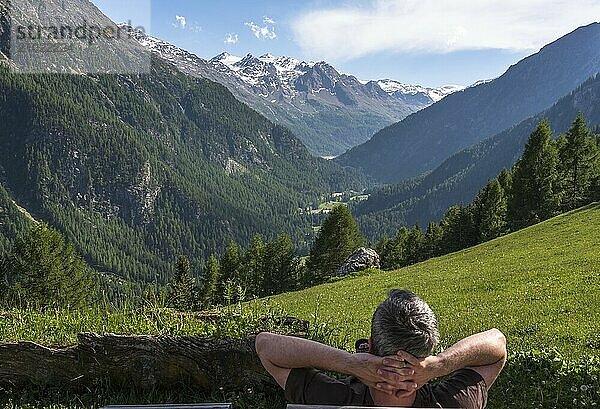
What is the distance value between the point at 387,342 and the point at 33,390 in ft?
20.5

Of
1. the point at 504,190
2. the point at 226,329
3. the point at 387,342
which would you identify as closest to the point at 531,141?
the point at 504,190

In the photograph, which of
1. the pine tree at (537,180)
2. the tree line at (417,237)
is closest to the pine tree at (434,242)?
the tree line at (417,237)

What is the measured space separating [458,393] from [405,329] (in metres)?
0.94

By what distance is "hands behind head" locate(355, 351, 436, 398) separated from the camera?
Result: 11.3ft

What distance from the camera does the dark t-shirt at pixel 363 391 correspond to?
3801 millimetres

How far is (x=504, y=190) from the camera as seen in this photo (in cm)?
5759

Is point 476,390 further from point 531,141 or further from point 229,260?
point 229,260

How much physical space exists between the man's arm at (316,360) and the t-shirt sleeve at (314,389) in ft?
0.28

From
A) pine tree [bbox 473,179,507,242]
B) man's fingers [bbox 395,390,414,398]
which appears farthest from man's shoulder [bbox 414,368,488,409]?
pine tree [bbox 473,179,507,242]

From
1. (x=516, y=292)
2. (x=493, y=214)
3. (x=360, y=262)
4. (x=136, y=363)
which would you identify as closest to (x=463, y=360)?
(x=136, y=363)

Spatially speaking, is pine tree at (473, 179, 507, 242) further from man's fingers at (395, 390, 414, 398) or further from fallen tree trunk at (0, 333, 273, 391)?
man's fingers at (395, 390, 414, 398)

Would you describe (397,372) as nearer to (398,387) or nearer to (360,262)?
(398,387)

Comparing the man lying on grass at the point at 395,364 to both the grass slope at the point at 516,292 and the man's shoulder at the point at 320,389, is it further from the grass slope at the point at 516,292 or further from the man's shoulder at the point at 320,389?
the grass slope at the point at 516,292

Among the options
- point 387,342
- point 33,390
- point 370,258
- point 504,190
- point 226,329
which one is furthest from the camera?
point 504,190
